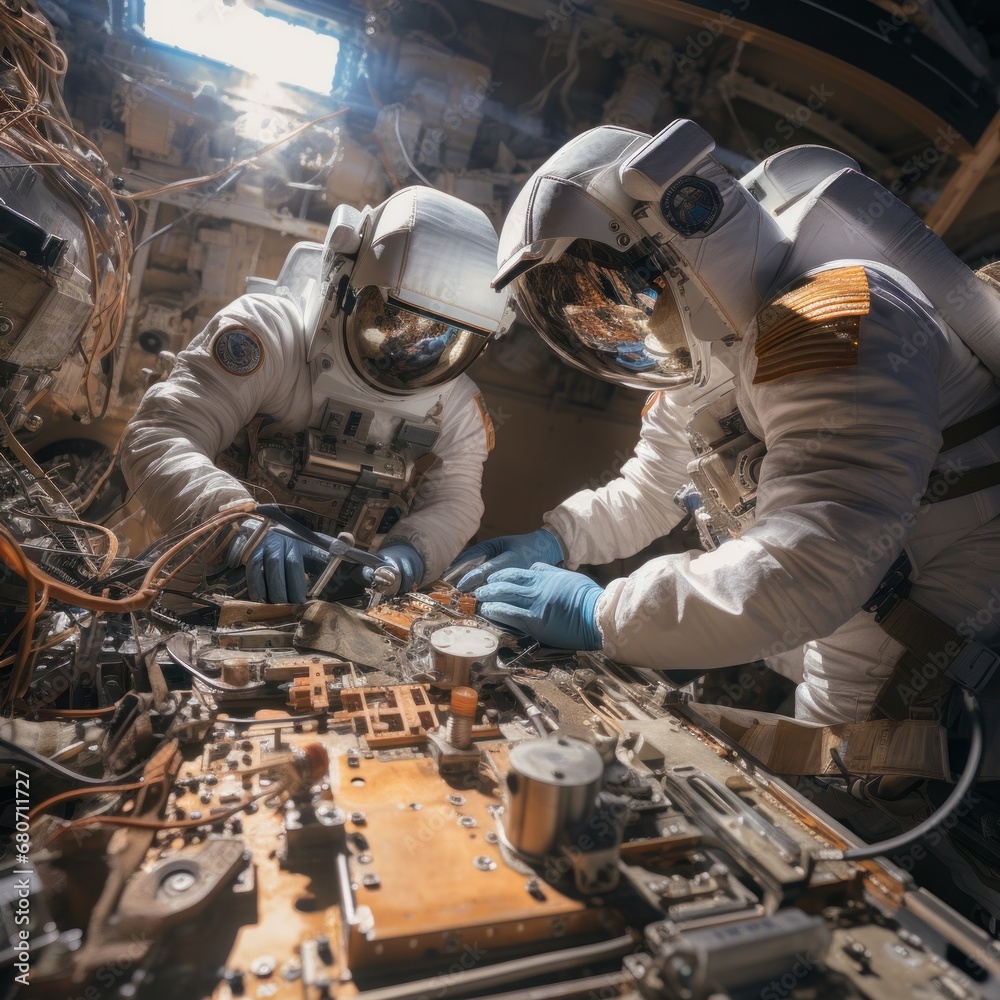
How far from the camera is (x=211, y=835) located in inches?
40.5

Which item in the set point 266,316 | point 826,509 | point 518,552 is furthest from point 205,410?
point 826,509

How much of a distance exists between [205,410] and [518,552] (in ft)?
5.45

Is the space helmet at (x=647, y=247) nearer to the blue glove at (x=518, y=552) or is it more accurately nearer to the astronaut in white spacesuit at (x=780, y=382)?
the astronaut in white spacesuit at (x=780, y=382)

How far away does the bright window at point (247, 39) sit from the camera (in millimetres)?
4098

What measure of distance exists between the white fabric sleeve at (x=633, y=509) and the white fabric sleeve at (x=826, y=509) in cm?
135

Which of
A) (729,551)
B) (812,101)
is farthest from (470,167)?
(729,551)

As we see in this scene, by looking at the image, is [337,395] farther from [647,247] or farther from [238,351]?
[647,247]

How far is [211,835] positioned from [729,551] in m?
1.39

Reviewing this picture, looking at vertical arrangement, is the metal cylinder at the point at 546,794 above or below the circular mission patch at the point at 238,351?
below

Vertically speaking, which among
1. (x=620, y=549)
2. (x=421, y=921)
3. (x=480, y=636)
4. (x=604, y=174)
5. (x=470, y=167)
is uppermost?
(x=470, y=167)

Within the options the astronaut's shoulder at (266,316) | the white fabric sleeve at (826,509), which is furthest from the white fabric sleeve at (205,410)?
the white fabric sleeve at (826,509)

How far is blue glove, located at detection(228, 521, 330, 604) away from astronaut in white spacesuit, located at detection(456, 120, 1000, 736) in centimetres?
81

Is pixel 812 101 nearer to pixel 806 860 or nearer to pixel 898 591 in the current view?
pixel 898 591

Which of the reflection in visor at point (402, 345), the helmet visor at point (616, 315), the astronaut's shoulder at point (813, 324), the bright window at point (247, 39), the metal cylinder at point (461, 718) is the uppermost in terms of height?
the bright window at point (247, 39)
